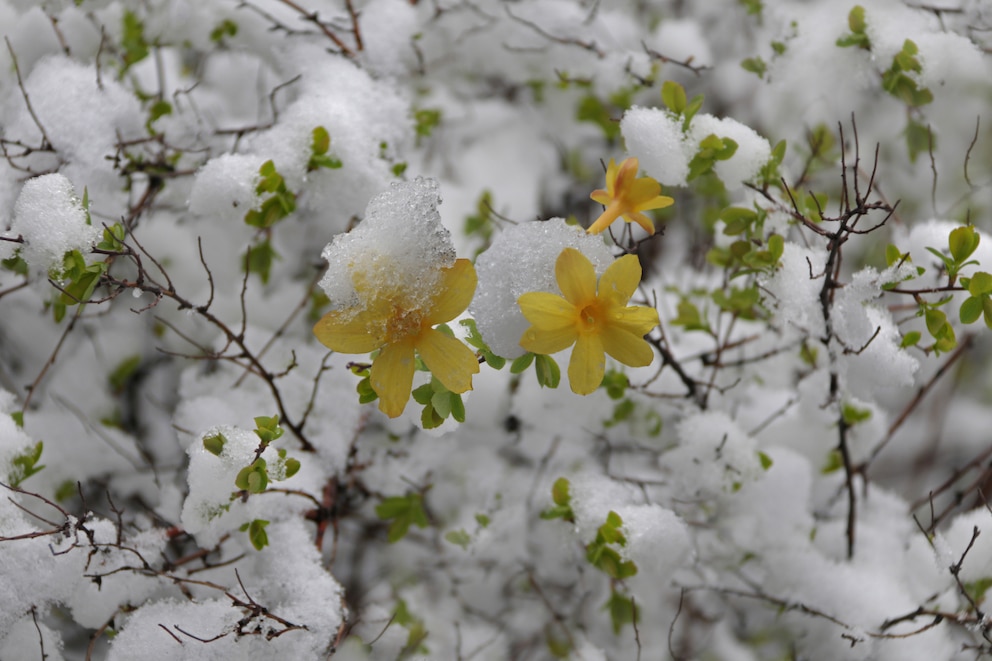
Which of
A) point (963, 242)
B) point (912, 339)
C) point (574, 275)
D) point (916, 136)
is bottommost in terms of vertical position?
point (574, 275)

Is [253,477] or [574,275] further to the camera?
[253,477]

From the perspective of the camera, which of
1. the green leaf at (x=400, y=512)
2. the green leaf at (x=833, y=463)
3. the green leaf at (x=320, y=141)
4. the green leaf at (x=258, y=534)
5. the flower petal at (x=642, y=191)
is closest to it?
the flower petal at (x=642, y=191)

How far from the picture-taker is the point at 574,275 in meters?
0.77

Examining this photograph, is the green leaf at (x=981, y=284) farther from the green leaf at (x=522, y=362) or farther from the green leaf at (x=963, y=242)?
the green leaf at (x=522, y=362)

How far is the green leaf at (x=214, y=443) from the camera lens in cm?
95

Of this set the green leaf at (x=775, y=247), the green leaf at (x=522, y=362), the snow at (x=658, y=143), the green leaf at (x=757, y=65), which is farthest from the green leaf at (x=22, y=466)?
the green leaf at (x=757, y=65)

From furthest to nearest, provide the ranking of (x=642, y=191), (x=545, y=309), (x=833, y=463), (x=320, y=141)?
(x=833, y=463) → (x=320, y=141) → (x=642, y=191) → (x=545, y=309)

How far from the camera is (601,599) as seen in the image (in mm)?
1767

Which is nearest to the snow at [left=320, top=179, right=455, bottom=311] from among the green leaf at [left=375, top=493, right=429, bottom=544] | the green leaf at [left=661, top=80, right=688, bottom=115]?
the green leaf at [left=661, top=80, right=688, bottom=115]

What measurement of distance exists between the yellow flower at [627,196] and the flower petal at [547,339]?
17cm

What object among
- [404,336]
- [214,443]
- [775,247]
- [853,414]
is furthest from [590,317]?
[853,414]

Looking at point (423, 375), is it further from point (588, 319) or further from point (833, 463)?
point (833, 463)

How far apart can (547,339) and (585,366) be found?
2.2 inches

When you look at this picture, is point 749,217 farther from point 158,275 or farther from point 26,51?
point 26,51
